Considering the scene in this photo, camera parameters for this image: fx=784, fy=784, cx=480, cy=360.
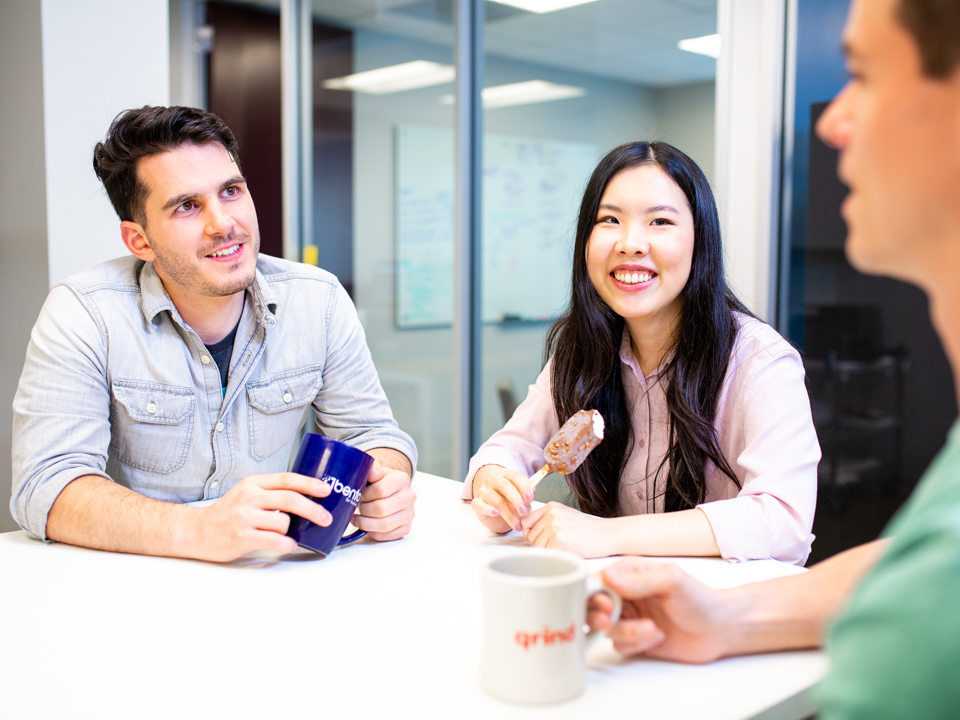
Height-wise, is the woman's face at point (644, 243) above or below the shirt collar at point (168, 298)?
above

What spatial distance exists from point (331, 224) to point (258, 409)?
8.59ft

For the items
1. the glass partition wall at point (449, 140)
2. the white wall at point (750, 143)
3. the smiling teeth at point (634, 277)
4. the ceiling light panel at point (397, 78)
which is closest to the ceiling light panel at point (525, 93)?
the glass partition wall at point (449, 140)

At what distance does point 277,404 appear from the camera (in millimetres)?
1587

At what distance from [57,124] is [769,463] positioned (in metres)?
2.09

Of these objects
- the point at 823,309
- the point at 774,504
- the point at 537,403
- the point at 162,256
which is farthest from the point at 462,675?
the point at 823,309

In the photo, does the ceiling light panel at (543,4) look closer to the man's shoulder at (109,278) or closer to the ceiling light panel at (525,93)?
the ceiling light panel at (525,93)

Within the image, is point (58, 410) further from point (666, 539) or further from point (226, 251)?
point (666, 539)

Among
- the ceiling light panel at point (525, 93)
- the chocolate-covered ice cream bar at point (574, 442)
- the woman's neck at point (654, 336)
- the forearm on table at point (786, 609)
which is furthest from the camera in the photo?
the ceiling light panel at point (525, 93)

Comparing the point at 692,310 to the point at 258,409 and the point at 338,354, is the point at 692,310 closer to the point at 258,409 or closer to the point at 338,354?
the point at 338,354

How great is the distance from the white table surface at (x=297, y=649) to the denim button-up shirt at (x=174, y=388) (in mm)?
277

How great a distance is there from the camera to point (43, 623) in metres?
0.89

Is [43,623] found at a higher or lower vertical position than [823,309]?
lower

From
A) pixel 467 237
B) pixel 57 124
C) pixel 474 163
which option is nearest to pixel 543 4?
pixel 474 163

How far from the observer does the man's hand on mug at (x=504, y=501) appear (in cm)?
116
